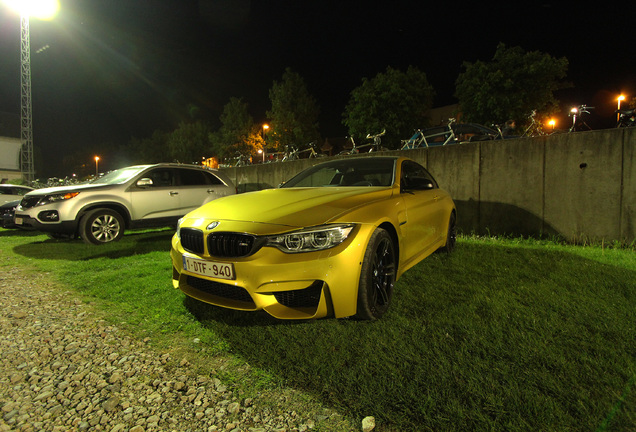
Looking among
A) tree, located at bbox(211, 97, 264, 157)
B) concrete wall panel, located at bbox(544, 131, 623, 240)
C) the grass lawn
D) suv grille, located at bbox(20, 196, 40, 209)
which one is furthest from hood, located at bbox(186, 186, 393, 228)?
tree, located at bbox(211, 97, 264, 157)

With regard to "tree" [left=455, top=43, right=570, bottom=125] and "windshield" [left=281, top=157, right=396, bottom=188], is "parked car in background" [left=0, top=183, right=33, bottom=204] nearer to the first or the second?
"windshield" [left=281, top=157, right=396, bottom=188]

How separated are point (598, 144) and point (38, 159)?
3457 inches

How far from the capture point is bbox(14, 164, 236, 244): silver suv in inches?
223

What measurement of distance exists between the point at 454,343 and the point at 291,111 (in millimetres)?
29425

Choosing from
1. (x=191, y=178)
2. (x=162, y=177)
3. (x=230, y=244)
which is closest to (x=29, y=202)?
(x=162, y=177)

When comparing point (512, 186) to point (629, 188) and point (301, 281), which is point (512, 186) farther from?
point (301, 281)

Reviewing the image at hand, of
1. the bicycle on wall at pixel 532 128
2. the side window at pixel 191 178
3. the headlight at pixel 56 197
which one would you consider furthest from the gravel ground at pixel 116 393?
the bicycle on wall at pixel 532 128

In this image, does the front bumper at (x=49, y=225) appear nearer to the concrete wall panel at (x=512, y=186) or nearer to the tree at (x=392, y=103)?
the concrete wall panel at (x=512, y=186)

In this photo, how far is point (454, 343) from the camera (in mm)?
2119

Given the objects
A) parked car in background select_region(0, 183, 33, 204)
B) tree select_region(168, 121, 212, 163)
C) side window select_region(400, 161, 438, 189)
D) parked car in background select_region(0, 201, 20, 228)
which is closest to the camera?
side window select_region(400, 161, 438, 189)

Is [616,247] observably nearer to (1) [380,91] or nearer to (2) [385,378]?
(2) [385,378]

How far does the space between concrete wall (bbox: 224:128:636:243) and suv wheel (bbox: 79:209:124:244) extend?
635cm

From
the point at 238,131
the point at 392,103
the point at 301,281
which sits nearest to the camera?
the point at 301,281

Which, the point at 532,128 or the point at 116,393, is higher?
the point at 532,128
